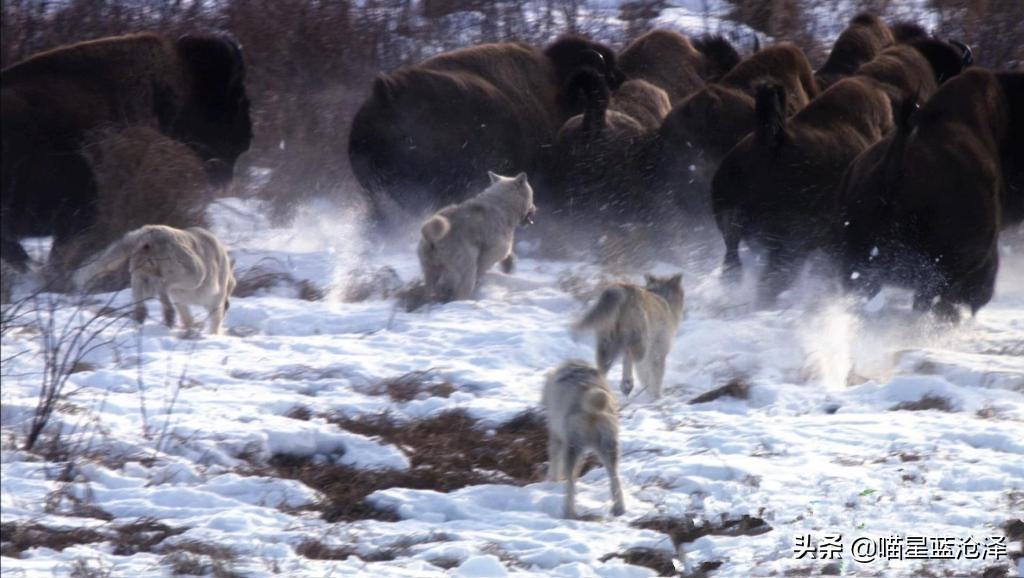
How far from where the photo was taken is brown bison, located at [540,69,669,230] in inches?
528

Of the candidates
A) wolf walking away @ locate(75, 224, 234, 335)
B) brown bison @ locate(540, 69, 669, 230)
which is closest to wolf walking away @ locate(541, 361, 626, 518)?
wolf walking away @ locate(75, 224, 234, 335)

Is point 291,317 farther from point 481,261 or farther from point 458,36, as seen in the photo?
point 458,36

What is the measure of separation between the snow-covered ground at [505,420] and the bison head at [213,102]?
247 centimetres

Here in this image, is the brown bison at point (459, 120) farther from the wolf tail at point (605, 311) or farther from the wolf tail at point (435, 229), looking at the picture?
the wolf tail at point (605, 311)

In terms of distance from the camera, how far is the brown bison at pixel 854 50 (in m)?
15.8

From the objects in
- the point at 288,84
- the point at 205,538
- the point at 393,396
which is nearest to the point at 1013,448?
the point at 393,396

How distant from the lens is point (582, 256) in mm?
13242

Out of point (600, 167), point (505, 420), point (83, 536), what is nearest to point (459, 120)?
point (600, 167)

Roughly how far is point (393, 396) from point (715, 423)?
1870 millimetres

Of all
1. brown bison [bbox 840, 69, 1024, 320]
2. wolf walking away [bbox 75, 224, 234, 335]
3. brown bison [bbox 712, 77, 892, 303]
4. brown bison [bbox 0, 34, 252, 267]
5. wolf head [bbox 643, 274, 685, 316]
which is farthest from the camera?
brown bison [bbox 712, 77, 892, 303]

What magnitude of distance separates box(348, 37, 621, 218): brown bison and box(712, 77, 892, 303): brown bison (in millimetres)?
→ 2704

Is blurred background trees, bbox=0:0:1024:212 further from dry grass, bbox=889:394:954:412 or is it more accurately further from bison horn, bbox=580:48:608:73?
dry grass, bbox=889:394:954:412

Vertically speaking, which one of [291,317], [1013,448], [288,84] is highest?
[288,84]

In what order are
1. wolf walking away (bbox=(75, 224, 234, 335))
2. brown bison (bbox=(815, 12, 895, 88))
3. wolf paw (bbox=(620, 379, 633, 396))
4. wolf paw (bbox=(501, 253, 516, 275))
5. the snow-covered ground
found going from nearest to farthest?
1. the snow-covered ground
2. wolf paw (bbox=(620, 379, 633, 396))
3. wolf walking away (bbox=(75, 224, 234, 335))
4. wolf paw (bbox=(501, 253, 516, 275))
5. brown bison (bbox=(815, 12, 895, 88))
